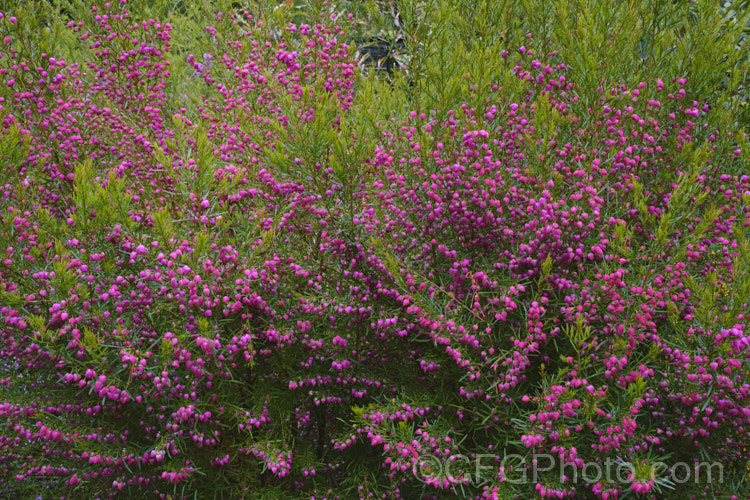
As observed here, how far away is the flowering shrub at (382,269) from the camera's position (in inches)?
86.7

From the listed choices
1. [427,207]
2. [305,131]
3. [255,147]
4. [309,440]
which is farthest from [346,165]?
[309,440]

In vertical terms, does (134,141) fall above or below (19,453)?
above

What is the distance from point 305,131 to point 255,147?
1.99 feet

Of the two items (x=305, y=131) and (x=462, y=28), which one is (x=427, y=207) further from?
(x=462, y=28)

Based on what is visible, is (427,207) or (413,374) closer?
(427,207)

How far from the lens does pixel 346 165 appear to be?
8.36 feet

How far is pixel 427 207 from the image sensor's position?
2.46m

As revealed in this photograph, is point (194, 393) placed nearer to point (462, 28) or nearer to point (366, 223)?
point (366, 223)

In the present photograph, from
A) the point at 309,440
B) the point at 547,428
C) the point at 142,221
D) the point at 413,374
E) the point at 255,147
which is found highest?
the point at 255,147

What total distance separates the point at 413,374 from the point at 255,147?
4.94 feet

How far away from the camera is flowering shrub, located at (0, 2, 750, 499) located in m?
2.20

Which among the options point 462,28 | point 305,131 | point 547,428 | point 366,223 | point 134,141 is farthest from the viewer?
point 134,141

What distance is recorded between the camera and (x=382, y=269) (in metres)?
2.60

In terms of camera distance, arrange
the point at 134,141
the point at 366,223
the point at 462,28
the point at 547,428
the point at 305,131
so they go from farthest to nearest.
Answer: the point at 134,141 < the point at 462,28 < the point at 366,223 < the point at 305,131 < the point at 547,428
